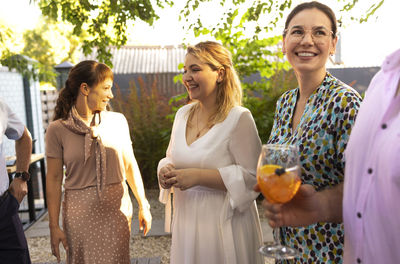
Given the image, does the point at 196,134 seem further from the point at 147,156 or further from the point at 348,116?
the point at 147,156

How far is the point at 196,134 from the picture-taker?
2404 millimetres

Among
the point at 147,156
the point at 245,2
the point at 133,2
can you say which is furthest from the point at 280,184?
the point at 147,156

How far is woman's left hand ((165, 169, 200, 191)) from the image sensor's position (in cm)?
218

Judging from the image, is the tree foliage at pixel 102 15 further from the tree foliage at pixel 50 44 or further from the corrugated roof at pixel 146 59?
the tree foliage at pixel 50 44

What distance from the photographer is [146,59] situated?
1939 centimetres

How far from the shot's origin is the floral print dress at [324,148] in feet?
5.53

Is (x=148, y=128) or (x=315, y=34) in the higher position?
(x=315, y=34)

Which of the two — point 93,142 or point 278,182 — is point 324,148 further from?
point 93,142

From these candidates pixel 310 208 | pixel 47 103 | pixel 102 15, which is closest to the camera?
pixel 310 208

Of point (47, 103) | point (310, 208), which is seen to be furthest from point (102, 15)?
point (47, 103)

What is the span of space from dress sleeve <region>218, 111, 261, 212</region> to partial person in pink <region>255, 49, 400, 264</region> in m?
0.77

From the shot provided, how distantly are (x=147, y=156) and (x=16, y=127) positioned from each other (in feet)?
17.2

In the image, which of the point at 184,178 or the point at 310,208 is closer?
the point at 310,208

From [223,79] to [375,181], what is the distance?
1372 mm
